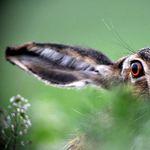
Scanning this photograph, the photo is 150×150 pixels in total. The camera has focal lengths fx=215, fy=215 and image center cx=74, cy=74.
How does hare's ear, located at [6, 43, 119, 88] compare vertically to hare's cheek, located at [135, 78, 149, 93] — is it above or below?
above

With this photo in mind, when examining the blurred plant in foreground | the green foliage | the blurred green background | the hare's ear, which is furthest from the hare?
the blurred green background

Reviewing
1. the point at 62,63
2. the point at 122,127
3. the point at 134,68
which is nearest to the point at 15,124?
the point at 62,63

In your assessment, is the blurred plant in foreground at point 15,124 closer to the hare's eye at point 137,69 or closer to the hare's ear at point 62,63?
the hare's ear at point 62,63

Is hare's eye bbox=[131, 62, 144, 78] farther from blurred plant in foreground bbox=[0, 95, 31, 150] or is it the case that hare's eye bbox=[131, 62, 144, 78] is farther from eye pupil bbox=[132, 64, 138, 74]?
blurred plant in foreground bbox=[0, 95, 31, 150]

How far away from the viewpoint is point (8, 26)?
7.76 ft

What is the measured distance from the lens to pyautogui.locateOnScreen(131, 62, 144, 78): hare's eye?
81cm

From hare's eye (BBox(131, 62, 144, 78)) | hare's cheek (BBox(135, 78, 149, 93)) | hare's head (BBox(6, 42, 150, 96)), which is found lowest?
hare's cheek (BBox(135, 78, 149, 93))

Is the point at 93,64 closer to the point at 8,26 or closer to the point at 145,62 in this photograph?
the point at 145,62

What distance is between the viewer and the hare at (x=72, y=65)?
0.92 meters

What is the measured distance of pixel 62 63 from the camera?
1.04 metres

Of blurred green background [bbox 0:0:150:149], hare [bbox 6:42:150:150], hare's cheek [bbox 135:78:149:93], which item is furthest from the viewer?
blurred green background [bbox 0:0:150:149]

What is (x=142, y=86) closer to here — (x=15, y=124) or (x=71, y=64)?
(x=71, y=64)

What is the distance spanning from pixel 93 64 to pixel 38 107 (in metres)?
0.36

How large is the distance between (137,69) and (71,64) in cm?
35
